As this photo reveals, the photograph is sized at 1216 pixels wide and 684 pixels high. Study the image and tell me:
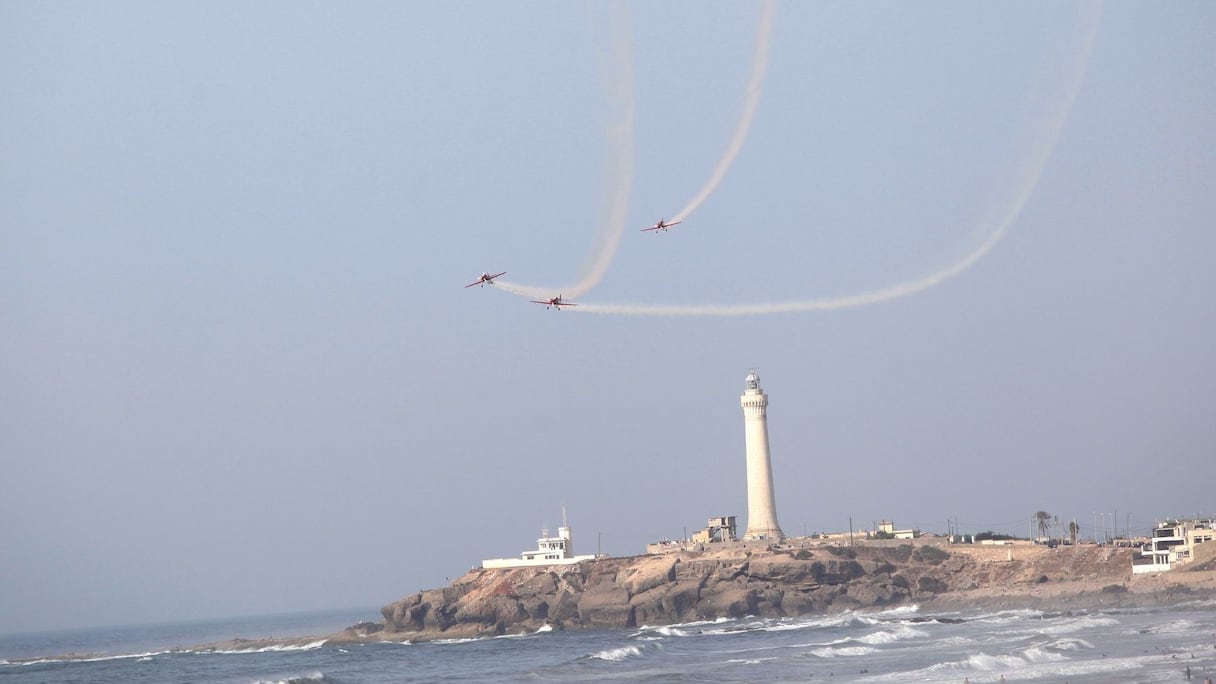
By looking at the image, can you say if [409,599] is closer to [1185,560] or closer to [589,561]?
[589,561]

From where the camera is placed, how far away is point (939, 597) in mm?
103625

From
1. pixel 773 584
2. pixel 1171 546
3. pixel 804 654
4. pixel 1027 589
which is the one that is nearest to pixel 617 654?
pixel 804 654

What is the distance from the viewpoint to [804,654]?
237 ft

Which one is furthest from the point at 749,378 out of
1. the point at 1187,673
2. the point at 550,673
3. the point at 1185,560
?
the point at 1187,673

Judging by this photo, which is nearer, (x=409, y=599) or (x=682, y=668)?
(x=682, y=668)

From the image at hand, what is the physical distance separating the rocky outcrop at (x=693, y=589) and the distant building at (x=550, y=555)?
4101mm

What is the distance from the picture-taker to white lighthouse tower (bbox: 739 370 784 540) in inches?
4619

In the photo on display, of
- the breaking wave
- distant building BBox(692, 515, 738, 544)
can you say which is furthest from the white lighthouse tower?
the breaking wave

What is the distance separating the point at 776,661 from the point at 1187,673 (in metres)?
22.1

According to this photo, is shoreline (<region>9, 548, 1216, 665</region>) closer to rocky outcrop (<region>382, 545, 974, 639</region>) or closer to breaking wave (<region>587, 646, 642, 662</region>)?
rocky outcrop (<region>382, 545, 974, 639</region>)

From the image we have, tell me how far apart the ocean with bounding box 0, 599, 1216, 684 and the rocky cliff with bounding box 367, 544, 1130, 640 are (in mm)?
2423

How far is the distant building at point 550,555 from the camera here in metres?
119

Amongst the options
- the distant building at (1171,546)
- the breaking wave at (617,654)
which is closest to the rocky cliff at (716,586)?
the distant building at (1171,546)

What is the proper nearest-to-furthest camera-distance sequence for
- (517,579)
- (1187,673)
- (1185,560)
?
(1187,673) → (1185,560) → (517,579)
